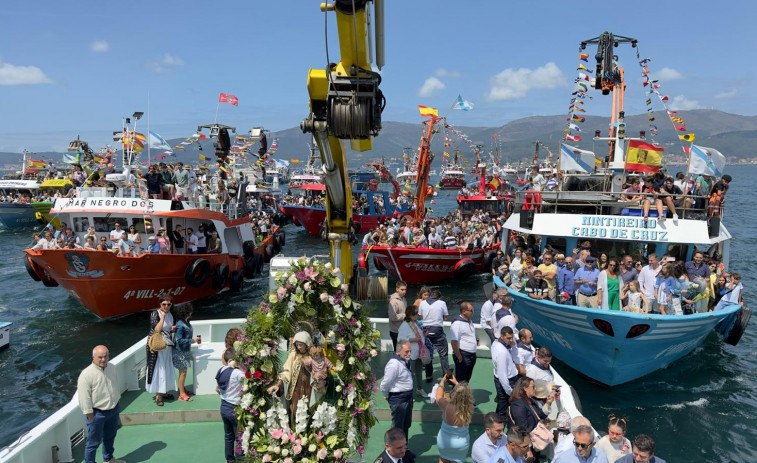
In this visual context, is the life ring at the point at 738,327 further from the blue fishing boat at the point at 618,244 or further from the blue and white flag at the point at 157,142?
the blue and white flag at the point at 157,142

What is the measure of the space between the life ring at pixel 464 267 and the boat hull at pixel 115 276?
373 inches

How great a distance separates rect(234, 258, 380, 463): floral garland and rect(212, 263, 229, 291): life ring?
13.0 metres

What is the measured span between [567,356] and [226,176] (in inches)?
727

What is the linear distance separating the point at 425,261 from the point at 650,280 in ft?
36.7

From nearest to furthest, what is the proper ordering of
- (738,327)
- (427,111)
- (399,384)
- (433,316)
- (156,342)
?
(399,384)
(156,342)
(433,316)
(738,327)
(427,111)

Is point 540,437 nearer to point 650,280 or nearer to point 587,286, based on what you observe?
point 587,286

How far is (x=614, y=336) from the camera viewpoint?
9984 millimetres

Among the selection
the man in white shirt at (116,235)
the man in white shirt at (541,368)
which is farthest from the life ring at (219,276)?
the man in white shirt at (541,368)

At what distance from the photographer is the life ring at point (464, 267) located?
70.0 ft

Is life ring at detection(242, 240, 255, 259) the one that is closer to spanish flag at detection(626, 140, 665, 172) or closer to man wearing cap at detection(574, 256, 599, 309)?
spanish flag at detection(626, 140, 665, 172)

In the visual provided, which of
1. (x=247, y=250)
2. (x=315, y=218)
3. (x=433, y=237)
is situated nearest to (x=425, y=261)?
(x=433, y=237)

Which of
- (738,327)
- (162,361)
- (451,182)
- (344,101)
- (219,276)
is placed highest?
(344,101)

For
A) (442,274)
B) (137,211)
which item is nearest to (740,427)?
(442,274)

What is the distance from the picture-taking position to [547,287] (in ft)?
36.6
